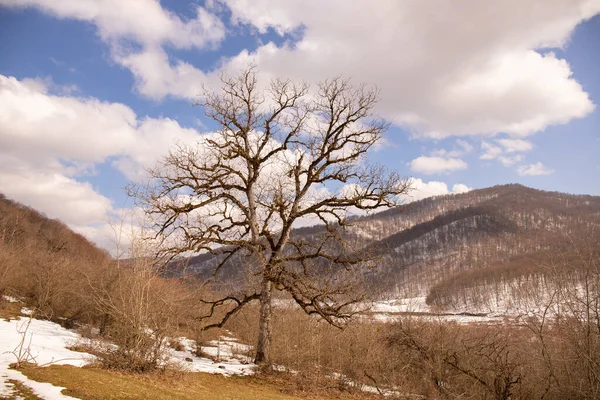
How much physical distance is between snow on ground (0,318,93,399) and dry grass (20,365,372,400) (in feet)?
0.94

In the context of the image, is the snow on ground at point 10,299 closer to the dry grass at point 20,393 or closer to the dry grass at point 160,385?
the dry grass at point 160,385

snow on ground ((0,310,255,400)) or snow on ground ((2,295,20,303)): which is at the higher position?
snow on ground ((2,295,20,303))

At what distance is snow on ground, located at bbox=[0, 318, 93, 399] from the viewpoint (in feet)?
23.0

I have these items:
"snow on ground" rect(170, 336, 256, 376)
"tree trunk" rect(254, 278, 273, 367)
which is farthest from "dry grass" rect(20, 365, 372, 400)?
"tree trunk" rect(254, 278, 273, 367)

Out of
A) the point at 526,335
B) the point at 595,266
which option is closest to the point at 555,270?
the point at 595,266

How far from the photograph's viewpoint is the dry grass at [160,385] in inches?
302

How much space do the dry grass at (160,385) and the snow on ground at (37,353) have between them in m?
0.29

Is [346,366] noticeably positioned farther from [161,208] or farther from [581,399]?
[161,208]

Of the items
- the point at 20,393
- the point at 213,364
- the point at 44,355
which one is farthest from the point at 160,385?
the point at 213,364

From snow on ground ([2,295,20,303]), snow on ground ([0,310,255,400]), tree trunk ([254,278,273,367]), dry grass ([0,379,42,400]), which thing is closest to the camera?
dry grass ([0,379,42,400])

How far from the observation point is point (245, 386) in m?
12.3

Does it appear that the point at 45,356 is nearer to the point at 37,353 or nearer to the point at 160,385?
the point at 37,353

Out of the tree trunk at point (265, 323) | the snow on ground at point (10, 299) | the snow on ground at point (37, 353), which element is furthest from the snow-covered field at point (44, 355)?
the snow on ground at point (10, 299)

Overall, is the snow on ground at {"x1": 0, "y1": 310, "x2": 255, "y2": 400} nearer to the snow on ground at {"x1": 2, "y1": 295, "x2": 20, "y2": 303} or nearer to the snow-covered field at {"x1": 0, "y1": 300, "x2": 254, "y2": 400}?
the snow-covered field at {"x1": 0, "y1": 300, "x2": 254, "y2": 400}
